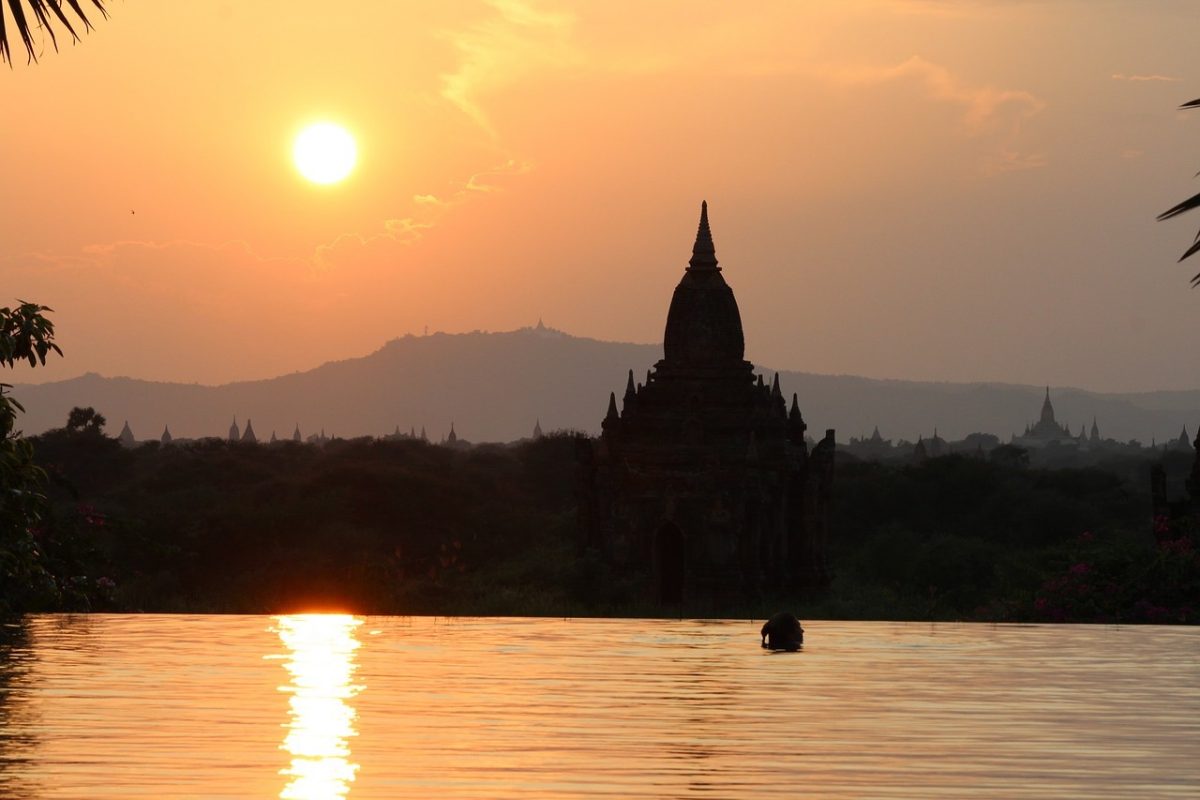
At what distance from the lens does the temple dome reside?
64.8m

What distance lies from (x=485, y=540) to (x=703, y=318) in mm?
23709

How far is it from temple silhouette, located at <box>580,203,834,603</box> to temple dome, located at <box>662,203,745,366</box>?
3 centimetres

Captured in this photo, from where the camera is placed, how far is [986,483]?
110m

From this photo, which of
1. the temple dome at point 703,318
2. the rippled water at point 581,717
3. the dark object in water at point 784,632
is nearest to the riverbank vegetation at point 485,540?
the rippled water at point 581,717

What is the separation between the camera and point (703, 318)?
213 feet

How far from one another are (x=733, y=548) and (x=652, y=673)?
29975 mm

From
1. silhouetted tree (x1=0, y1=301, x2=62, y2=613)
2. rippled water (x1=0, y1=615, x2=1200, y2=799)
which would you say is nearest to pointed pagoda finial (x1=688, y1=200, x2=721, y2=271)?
rippled water (x1=0, y1=615, x2=1200, y2=799)

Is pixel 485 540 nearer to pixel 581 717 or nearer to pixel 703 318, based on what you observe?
pixel 703 318

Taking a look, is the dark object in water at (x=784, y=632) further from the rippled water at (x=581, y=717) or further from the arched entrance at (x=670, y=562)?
the arched entrance at (x=670, y=562)

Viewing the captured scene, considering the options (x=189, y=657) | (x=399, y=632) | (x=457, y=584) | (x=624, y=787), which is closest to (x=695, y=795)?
(x=624, y=787)

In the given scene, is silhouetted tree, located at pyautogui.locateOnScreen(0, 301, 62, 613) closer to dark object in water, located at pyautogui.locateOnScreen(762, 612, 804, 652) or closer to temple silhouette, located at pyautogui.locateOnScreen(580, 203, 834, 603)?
dark object in water, located at pyautogui.locateOnScreen(762, 612, 804, 652)

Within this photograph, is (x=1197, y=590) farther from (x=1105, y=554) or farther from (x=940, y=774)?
(x=940, y=774)

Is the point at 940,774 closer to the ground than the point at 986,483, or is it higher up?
closer to the ground

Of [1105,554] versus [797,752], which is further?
[1105,554]
